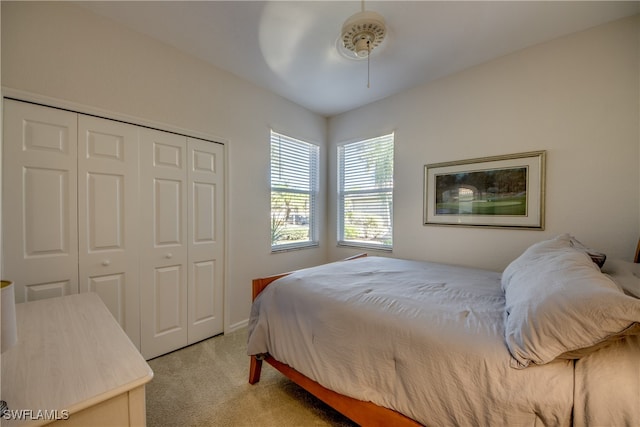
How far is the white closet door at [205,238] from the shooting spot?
8.07ft

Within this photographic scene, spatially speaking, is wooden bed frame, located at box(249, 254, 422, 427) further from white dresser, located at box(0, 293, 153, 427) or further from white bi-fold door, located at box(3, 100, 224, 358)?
white bi-fold door, located at box(3, 100, 224, 358)

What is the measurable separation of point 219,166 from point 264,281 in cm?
136

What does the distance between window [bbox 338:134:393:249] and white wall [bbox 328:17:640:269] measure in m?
0.29

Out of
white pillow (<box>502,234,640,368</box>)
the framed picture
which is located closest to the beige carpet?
white pillow (<box>502,234,640,368</box>)

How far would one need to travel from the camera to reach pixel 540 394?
877 mm

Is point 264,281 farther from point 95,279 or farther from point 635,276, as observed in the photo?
point 635,276

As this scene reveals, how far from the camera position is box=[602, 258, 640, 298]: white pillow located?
114 centimetres

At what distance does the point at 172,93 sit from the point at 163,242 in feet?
4.32

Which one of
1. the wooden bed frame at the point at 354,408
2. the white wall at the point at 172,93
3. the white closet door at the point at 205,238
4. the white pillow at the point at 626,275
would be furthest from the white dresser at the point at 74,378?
the white pillow at the point at 626,275

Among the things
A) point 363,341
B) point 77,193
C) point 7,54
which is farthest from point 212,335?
point 7,54

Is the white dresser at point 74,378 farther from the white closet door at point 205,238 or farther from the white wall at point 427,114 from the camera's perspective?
the white wall at point 427,114

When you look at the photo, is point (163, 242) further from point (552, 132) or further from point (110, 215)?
point (552, 132)

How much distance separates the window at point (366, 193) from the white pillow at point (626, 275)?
1.86 m

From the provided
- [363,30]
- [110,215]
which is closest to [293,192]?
[110,215]
